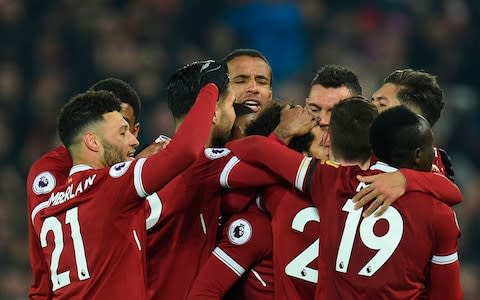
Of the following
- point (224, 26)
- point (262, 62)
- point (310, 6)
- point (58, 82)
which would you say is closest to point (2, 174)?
point (58, 82)

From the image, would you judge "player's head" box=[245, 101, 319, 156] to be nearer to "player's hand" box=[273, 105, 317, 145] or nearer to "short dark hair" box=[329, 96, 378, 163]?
"player's hand" box=[273, 105, 317, 145]

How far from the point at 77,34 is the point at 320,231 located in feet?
21.6

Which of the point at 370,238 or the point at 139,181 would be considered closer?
the point at 370,238

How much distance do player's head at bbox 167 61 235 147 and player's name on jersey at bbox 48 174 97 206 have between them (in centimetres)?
48

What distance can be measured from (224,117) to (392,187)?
0.87m

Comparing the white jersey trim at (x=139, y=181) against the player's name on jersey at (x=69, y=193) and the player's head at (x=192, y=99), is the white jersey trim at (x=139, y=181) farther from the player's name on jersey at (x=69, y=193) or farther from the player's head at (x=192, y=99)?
the player's head at (x=192, y=99)

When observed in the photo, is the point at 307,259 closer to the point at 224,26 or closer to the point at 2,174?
the point at 2,174

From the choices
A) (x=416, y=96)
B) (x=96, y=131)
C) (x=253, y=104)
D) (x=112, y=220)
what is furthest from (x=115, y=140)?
(x=416, y=96)

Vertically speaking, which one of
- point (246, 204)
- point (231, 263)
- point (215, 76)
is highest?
point (215, 76)

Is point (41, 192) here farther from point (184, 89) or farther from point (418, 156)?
point (418, 156)

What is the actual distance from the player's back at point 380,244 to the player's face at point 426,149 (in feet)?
0.49

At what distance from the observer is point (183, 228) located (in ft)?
16.1

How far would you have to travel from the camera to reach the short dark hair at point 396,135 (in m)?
4.46

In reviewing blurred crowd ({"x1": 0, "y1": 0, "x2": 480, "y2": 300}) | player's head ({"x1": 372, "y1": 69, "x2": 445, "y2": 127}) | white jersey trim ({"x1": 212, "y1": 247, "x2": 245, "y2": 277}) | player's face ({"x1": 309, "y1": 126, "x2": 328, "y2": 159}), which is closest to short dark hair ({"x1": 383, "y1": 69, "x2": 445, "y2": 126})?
player's head ({"x1": 372, "y1": 69, "x2": 445, "y2": 127})
